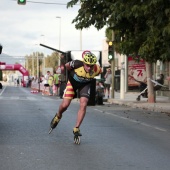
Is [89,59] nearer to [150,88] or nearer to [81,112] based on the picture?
[81,112]

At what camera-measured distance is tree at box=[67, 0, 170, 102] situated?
57.8 ft

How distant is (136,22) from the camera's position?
2234 cm

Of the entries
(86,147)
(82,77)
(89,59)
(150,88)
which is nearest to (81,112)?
(82,77)

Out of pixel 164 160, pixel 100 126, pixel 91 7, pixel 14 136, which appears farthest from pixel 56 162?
pixel 91 7

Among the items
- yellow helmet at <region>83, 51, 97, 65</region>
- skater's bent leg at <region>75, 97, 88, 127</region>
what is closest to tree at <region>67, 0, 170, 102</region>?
yellow helmet at <region>83, 51, 97, 65</region>

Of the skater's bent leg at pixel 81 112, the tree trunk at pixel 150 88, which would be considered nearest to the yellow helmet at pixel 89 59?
the skater's bent leg at pixel 81 112

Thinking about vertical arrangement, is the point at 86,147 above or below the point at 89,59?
below

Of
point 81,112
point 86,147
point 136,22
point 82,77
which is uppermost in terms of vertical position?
point 136,22

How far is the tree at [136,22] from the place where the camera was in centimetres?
1762

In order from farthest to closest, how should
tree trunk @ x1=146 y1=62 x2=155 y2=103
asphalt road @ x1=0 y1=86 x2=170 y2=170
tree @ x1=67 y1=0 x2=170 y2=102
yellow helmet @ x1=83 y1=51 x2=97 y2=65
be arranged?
tree trunk @ x1=146 y1=62 x2=155 y2=103
tree @ x1=67 y1=0 x2=170 y2=102
yellow helmet @ x1=83 y1=51 x2=97 y2=65
asphalt road @ x1=0 y1=86 x2=170 y2=170

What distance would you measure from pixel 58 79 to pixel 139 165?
96.9 ft

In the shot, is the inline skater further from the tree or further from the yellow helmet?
the tree

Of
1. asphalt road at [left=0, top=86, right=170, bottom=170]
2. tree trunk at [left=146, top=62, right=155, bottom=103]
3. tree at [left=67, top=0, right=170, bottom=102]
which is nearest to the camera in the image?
asphalt road at [left=0, top=86, right=170, bottom=170]

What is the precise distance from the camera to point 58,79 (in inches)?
1454
